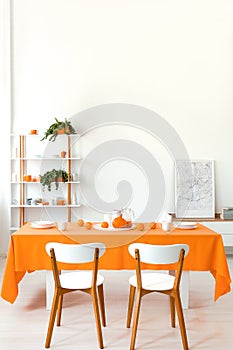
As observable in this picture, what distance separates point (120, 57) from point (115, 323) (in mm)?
3782

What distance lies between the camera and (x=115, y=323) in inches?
141

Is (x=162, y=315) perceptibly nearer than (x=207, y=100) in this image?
Yes

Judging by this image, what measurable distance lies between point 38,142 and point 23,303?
263 centimetres

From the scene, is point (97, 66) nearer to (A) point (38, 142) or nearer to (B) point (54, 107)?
(B) point (54, 107)

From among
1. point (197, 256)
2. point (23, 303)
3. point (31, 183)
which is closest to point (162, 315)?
point (197, 256)

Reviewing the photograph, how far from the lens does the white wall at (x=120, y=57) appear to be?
6.15m

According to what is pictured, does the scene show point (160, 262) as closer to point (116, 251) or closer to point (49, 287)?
point (116, 251)

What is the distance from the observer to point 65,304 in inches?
159

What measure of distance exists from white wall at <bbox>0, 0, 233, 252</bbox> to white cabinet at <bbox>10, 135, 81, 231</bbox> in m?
0.30

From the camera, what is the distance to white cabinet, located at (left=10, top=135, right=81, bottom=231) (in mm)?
6066

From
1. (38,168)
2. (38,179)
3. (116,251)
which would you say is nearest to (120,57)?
(38,168)

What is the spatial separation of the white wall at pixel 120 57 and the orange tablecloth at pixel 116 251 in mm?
2736

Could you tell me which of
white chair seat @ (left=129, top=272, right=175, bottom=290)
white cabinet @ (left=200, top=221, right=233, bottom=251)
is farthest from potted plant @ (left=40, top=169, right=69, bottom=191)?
white chair seat @ (left=129, top=272, right=175, bottom=290)

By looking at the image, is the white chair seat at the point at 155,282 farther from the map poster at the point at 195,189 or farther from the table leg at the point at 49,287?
the map poster at the point at 195,189
